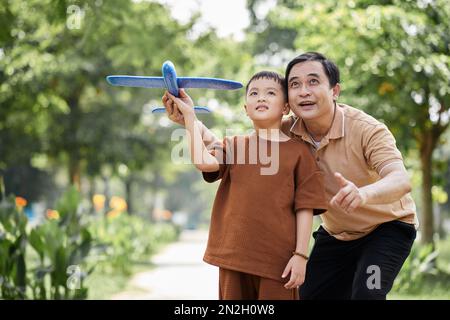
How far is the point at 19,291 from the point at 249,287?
3.76m

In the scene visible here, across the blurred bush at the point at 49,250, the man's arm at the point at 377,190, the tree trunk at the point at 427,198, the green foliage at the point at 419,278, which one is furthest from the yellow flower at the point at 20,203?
the tree trunk at the point at 427,198

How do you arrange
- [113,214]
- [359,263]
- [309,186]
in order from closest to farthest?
[309,186] < [359,263] < [113,214]

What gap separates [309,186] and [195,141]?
18.7 inches

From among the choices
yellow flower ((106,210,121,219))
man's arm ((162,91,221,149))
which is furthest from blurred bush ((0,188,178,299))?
yellow flower ((106,210,121,219))

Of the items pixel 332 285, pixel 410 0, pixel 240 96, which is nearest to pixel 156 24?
pixel 240 96

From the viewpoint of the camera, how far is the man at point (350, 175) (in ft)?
9.84

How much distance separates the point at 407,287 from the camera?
8875 mm

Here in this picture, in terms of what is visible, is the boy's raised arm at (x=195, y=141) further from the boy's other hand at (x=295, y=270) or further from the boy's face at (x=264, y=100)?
the boy's other hand at (x=295, y=270)

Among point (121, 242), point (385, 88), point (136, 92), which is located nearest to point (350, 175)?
point (385, 88)

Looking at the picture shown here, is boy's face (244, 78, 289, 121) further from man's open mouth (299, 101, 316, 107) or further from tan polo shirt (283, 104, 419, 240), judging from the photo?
tan polo shirt (283, 104, 419, 240)

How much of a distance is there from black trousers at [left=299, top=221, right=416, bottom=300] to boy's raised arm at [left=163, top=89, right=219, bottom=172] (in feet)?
2.76

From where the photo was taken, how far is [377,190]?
107 inches

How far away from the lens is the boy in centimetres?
271

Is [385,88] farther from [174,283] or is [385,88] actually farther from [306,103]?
[306,103]
